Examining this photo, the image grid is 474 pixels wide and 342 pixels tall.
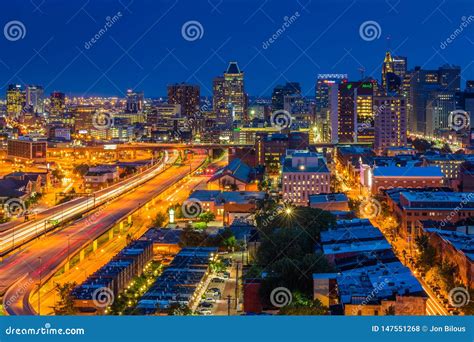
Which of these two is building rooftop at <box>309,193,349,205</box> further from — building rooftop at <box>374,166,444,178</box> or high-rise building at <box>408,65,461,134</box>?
high-rise building at <box>408,65,461,134</box>

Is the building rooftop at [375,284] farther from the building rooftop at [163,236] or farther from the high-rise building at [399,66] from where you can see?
the high-rise building at [399,66]

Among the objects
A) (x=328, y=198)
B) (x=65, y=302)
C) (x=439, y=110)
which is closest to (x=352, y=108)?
(x=439, y=110)

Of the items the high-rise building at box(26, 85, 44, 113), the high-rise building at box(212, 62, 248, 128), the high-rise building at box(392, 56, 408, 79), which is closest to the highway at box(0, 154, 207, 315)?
the high-rise building at box(212, 62, 248, 128)

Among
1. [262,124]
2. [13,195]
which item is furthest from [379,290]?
[262,124]

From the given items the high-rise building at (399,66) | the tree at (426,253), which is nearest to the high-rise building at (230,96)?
the high-rise building at (399,66)

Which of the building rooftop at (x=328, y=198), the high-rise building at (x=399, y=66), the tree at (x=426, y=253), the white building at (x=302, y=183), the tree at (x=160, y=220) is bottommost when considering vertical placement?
the tree at (x=426, y=253)

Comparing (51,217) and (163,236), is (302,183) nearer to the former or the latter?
(163,236)
